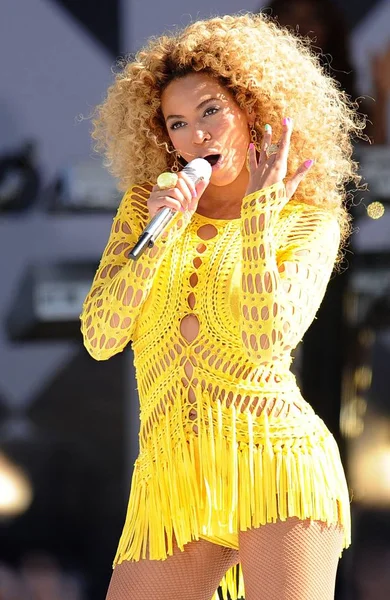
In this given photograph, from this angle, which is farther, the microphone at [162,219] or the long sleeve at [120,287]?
the long sleeve at [120,287]

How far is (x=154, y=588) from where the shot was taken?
2318 millimetres

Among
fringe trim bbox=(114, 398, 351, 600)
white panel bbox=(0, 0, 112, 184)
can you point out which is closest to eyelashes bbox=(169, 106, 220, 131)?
fringe trim bbox=(114, 398, 351, 600)

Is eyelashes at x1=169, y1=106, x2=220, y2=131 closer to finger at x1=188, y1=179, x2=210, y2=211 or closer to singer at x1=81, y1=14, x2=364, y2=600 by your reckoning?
singer at x1=81, y1=14, x2=364, y2=600

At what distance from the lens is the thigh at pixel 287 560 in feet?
7.37

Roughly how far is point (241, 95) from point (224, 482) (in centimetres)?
83

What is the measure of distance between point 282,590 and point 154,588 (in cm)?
26

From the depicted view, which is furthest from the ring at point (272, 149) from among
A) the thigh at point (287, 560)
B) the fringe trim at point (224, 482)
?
the thigh at point (287, 560)

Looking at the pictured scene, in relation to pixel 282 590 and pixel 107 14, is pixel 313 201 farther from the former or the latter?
pixel 107 14

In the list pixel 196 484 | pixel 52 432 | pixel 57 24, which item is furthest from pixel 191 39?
pixel 52 432

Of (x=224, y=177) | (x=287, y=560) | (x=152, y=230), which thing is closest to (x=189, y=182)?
(x=152, y=230)

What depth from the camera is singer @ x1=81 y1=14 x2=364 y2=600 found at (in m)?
2.26

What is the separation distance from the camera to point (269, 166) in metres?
2.28

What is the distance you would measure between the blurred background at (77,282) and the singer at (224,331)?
1708 millimetres

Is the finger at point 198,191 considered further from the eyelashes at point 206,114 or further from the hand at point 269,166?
the eyelashes at point 206,114
